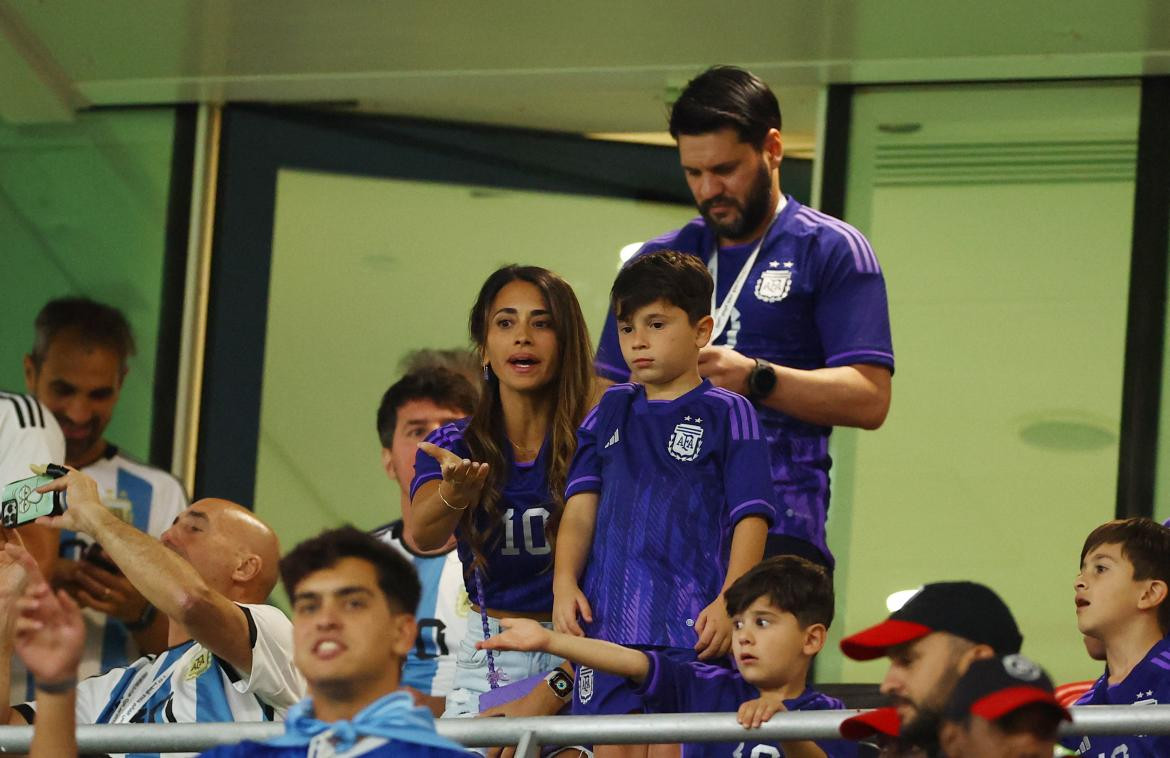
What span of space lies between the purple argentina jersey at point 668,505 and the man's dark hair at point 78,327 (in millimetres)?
2822

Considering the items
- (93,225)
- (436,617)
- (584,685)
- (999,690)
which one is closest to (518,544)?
(584,685)

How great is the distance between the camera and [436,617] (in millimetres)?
5930

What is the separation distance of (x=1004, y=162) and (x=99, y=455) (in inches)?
132

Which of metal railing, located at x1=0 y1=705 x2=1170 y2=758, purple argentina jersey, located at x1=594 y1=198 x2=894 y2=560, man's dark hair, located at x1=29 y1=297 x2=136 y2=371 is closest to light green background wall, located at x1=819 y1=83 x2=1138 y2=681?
purple argentina jersey, located at x1=594 y1=198 x2=894 y2=560

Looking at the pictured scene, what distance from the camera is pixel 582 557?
4254mm

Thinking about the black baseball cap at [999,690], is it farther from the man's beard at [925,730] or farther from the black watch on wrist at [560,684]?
the black watch on wrist at [560,684]

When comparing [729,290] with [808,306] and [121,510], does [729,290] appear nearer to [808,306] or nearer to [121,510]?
[808,306]

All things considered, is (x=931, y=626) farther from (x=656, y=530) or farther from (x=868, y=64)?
(x=868, y=64)

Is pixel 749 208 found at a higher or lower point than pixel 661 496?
higher

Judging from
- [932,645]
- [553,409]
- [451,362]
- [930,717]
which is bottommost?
[930,717]

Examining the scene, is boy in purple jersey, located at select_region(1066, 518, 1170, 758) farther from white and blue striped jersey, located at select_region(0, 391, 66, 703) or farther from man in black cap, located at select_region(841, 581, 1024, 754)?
white and blue striped jersey, located at select_region(0, 391, 66, 703)

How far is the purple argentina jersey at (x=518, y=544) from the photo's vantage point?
4492 mm

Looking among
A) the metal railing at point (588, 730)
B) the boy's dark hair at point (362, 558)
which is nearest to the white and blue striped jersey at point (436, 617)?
the metal railing at point (588, 730)

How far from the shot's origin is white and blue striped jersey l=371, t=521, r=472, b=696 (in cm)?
579
